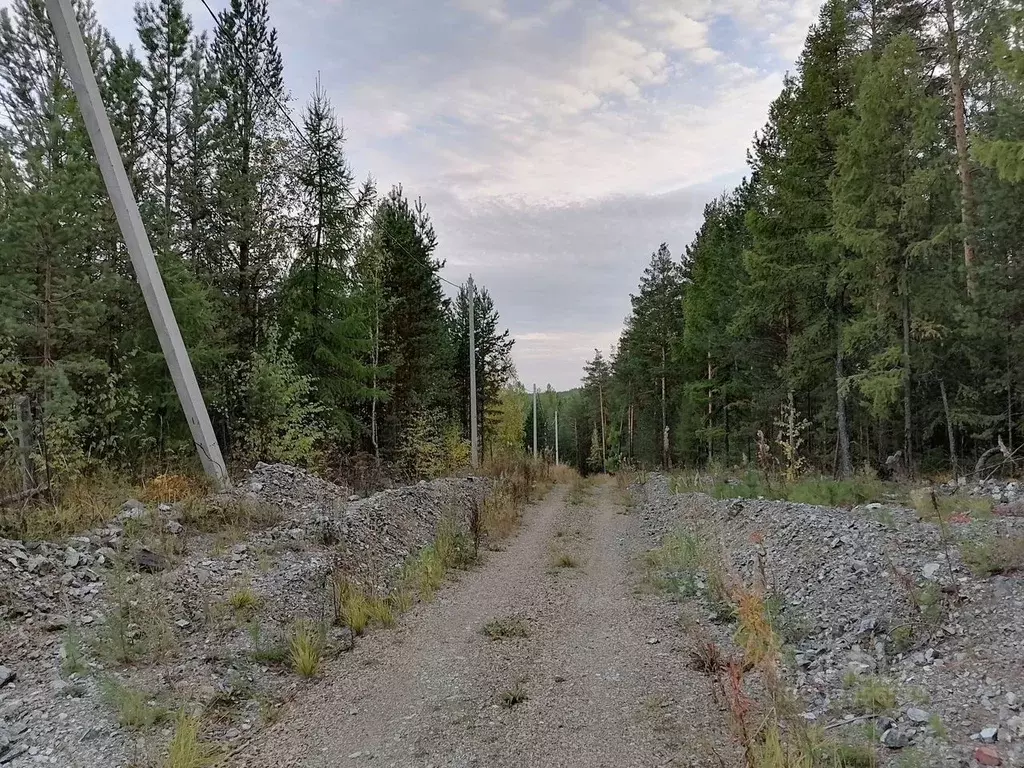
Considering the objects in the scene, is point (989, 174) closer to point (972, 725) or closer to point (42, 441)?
point (972, 725)

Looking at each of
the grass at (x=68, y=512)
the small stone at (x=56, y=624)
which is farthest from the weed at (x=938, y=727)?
the grass at (x=68, y=512)

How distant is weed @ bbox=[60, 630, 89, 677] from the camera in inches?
159

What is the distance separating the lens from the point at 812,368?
56.7 ft

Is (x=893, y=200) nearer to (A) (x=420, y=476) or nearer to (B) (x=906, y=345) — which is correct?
(B) (x=906, y=345)

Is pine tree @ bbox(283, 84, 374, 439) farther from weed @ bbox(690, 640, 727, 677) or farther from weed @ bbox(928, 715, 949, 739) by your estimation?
weed @ bbox(928, 715, 949, 739)

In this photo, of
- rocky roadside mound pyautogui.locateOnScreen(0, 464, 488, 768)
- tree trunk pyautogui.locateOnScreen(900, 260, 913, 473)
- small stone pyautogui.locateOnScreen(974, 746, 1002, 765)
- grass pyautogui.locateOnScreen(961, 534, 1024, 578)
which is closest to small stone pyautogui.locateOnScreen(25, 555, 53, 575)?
rocky roadside mound pyautogui.locateOnScreen(0, 464, 488, 768)

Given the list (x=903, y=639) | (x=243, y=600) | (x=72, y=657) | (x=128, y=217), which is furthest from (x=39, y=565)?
(x=903, y=639)

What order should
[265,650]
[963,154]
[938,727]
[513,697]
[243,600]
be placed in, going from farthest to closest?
[963,154]
[243,600]
[265,650]
[513,697]
[938,727]

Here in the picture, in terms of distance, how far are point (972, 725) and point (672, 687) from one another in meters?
1.74

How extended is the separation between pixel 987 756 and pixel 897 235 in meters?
13.3

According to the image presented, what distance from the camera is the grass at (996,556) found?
450 cm

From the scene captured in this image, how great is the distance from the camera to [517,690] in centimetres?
411

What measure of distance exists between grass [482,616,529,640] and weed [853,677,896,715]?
274 centimetres

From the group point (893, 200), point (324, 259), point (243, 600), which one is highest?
point (893, 200)
